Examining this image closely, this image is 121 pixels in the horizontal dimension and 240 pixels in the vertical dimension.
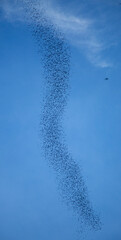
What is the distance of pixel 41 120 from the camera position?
14.4 ft

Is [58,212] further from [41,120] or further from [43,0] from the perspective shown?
[43,0]

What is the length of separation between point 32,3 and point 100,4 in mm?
1138

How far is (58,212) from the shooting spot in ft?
14.5

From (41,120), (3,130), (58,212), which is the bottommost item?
→ (58,212)

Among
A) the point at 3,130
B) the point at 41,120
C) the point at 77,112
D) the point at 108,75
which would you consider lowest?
the point at 3,130

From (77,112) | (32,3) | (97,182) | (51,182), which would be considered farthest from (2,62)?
(97,182)

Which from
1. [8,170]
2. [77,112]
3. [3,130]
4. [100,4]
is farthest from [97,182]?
[100,4]

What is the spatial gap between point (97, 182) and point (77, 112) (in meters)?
1.26

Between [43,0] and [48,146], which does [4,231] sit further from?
[43,0]

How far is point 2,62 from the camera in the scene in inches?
169

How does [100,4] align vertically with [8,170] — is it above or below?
above

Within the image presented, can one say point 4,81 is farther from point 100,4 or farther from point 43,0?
point 100,4

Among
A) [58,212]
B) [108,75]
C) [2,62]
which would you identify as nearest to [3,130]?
[2,62]

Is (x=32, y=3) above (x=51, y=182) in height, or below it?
above
